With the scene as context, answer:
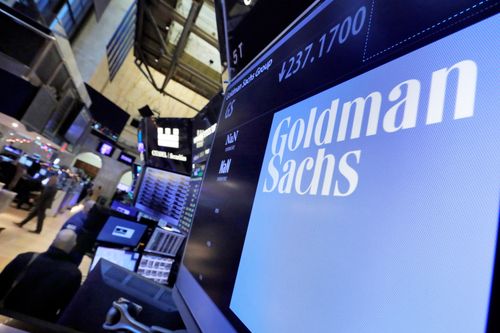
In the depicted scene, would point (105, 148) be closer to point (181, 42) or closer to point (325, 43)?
point (181, 42)

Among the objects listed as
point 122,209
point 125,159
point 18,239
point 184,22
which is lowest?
point 18,239

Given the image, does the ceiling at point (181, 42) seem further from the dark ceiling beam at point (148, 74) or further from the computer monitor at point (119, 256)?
the computer monitor at point (119, 256)

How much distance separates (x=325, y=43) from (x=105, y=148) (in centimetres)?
1939

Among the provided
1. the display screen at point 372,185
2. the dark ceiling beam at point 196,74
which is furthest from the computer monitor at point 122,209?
the dark ceiling beam at point 196,74

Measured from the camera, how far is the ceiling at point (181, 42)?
10.8 metres

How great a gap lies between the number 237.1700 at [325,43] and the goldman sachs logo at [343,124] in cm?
17

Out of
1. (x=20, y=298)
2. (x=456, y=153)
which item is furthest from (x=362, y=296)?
(x=20, y=298)

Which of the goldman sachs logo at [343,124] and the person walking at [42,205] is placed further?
the person walking at [42,205]

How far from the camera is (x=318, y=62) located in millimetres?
826

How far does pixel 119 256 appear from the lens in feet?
7.77

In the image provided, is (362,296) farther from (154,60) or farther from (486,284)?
(154,60)

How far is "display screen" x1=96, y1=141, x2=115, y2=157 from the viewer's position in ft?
58.0

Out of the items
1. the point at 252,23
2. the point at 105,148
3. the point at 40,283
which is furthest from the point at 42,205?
the point at 105,148

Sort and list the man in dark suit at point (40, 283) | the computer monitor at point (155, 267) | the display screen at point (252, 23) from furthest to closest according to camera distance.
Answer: the computer monitor at point (155, 267) < the man in dark suit at point (40, 283) < the display screen at point (252, 23)
